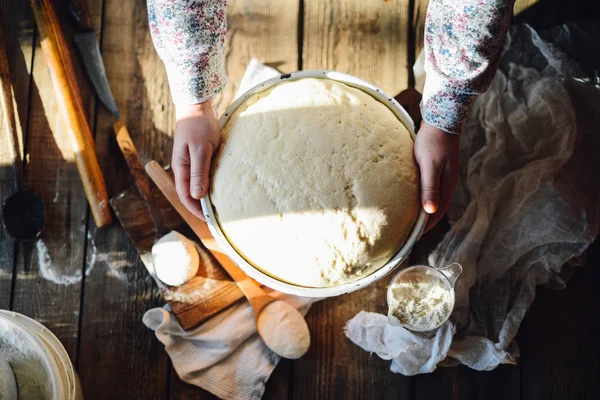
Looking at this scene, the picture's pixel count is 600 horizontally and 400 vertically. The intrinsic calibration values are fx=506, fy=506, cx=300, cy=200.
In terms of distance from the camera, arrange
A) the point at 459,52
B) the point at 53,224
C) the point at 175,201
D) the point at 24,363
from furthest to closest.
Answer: the point at 53,224 → the point at 175,201 → the point at 24,363 → the point at 459,52

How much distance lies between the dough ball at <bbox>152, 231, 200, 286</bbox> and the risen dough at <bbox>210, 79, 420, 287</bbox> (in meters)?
0.24

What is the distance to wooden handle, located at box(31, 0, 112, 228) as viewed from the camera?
3.30ft

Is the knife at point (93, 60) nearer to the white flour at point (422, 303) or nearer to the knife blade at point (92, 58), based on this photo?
the knife blade at point (92, 58)

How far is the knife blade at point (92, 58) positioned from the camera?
3.47ft

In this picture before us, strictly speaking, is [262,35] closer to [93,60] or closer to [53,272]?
[93,60]

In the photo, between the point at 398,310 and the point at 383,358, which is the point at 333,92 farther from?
the point at 383,358

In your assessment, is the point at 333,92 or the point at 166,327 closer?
the point at 333,92

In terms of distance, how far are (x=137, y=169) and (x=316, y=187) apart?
485mm

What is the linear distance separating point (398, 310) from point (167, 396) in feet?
1.59

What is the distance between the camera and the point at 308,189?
0.66 metres

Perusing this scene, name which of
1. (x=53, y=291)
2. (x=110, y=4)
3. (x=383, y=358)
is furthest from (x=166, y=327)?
(x=110, y=4)

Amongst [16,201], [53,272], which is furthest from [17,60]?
[53,272]

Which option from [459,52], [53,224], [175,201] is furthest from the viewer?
[53,224]

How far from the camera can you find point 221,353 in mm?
974
